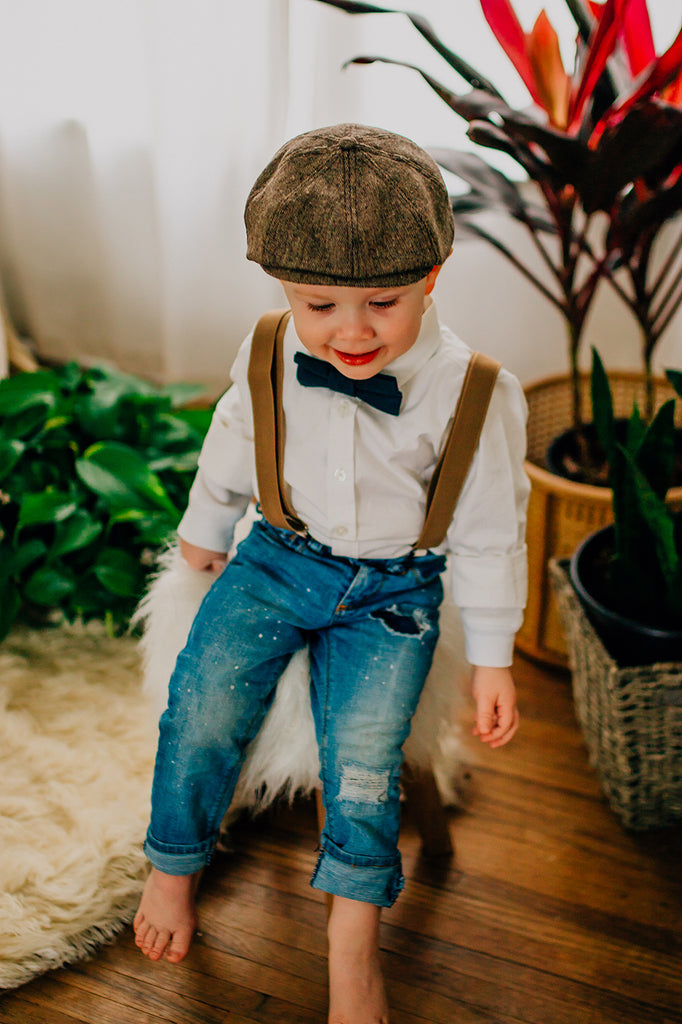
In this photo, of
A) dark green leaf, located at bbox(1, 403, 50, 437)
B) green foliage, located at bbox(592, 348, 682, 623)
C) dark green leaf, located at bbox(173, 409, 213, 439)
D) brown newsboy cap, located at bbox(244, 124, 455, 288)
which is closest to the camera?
brown newsboy cap, located at bbox(244, 124, 455, 288)

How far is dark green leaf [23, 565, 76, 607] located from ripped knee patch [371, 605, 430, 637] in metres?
0.60

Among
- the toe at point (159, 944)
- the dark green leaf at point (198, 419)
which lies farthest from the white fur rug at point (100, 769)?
the dark green leaf at point (198, 419)

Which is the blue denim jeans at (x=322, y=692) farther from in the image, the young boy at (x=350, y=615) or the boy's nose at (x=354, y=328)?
the boy's nose at (x=354, y=328)

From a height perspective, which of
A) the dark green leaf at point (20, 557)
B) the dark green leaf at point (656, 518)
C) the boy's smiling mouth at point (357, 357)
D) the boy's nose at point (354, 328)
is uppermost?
the boy's nose at point (354, 328)

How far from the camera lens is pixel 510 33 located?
1.11 metres

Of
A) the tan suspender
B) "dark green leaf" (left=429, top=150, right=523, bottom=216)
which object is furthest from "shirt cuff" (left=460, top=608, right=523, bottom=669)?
"dark green leaf" (left=429, top=150, right=523, bottom=216)

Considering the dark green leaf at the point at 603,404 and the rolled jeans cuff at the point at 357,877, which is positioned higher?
the dark green leaf at the point at 603,404

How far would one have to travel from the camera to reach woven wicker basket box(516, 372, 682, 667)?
1.32 meters

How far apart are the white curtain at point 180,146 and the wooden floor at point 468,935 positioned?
920mm

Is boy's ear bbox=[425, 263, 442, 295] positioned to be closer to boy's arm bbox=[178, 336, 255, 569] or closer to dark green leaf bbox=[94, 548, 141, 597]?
boy's arm bbox=[178, 336, 255, 569]

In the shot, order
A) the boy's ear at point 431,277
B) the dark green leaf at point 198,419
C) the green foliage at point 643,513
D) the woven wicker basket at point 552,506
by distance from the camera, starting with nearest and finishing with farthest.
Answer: the boy's ear at point 431,277 → the green foliage at point 643,513 → the woven wicker basket at point 552,506 → the dark green leaf at point 198,419

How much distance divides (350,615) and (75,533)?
0.58m

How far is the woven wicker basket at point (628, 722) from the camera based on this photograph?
1.08 m

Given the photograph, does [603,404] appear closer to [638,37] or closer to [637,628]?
[637,628]
